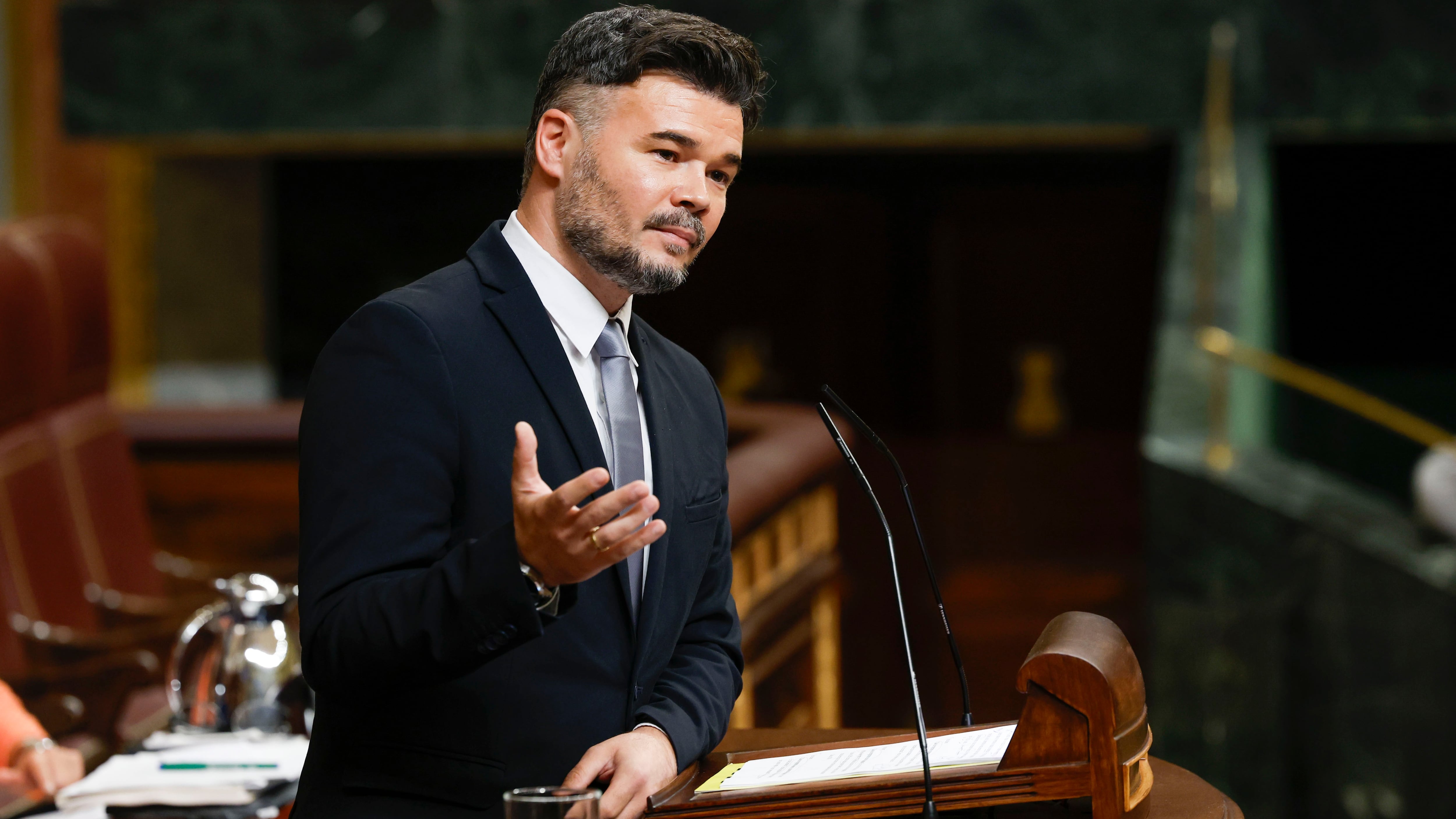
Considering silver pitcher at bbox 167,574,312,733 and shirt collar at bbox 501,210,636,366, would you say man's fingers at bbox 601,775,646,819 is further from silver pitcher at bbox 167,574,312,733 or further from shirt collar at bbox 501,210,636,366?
silver pitcher at bbox 167,574,312,733

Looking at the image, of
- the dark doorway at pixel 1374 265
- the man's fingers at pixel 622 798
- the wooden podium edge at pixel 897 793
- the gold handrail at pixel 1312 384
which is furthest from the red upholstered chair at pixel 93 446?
the dark doorway at pixel 1374 265

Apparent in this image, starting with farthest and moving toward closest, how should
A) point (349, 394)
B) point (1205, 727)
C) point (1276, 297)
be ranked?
point (1276, 297), point (1205, 727), point (349, 394)

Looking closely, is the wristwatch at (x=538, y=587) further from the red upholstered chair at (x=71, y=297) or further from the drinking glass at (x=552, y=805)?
the red upholstered chair at (x=71, y=297)

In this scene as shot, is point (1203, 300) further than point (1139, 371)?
No

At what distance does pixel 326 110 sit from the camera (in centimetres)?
577

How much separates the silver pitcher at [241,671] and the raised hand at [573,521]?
1.10 meters

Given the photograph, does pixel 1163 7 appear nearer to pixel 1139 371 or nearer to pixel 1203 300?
pixel 1203 300

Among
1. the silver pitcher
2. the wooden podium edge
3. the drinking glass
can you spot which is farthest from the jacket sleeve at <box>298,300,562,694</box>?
the silver pitcher

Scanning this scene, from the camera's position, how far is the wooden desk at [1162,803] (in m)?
1.24

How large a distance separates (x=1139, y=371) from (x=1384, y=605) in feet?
7.73

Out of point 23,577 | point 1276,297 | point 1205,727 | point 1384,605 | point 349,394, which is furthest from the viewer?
point 1276,297

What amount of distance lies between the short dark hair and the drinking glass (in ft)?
1.90

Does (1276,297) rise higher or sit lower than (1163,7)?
lower

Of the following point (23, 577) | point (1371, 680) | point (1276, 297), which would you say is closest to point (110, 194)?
point (23, 577)
